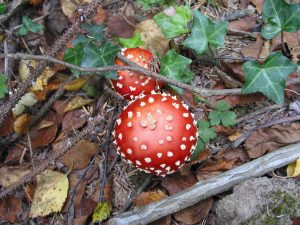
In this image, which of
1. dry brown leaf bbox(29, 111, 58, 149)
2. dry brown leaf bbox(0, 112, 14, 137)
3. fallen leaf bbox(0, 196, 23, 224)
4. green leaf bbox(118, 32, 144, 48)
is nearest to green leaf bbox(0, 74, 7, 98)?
dry brown leaf bbox(0, 112, 14, 137)

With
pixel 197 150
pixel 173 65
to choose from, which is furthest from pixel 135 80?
pixel 197 150

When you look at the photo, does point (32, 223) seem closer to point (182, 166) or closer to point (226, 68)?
point (182, 166)

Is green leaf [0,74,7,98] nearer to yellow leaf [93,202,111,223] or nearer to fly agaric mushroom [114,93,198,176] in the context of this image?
fly agaric mushroom [114,93,198,176]

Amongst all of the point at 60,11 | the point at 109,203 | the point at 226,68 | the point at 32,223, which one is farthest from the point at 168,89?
the point at 32,223

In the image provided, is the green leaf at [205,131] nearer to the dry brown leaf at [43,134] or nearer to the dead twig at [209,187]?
the dead twig at [209,187]

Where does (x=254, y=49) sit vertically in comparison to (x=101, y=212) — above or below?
above

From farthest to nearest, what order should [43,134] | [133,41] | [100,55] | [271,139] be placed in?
[43,134] < [133,41] < [271,139] < [100,55]

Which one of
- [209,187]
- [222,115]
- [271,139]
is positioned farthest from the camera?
[222,115]

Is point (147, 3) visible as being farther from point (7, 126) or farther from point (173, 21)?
point (7, 126)
